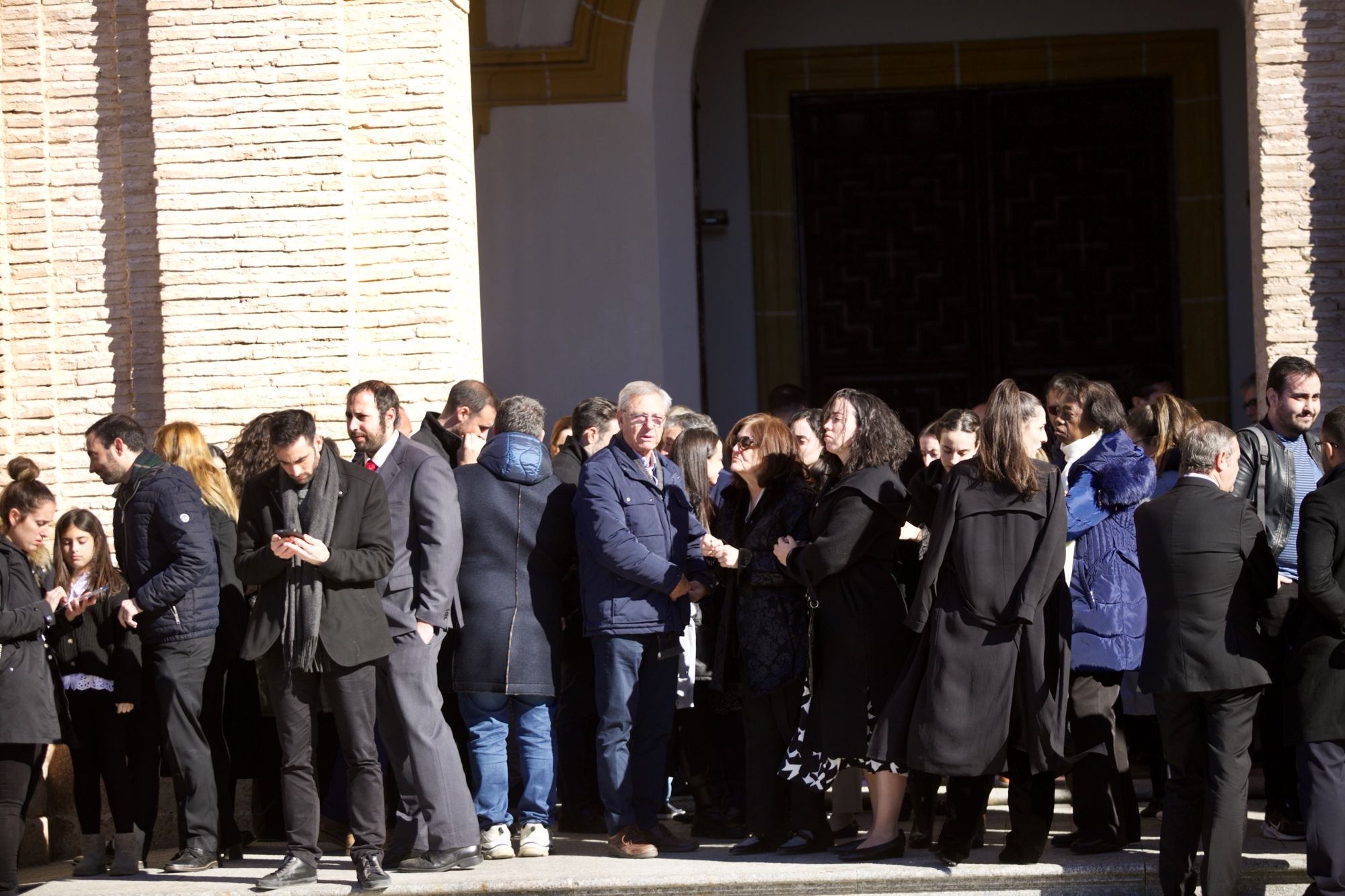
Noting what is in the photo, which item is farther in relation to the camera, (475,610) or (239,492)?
(239,492)

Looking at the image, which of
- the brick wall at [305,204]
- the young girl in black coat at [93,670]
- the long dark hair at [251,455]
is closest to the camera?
the young girl in black coat at [93,670]

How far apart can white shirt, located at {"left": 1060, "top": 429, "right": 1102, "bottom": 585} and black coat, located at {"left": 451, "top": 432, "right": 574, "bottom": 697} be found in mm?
1827

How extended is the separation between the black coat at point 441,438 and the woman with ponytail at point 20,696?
1.54 meters

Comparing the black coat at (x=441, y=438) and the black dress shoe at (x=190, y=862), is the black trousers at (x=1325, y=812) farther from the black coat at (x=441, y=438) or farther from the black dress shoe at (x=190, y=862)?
the black dress shoe at (x=190, y=862)

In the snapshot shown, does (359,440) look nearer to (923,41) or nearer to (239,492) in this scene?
(239,492)

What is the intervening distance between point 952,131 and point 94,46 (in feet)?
19.1

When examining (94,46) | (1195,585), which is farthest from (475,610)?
(94,46)

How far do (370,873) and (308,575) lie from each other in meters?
1.04

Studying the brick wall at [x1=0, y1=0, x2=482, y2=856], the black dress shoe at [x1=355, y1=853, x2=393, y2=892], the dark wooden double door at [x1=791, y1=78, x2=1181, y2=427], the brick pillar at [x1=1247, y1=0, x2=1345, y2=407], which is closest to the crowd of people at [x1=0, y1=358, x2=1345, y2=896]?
the black dress shoe at [x1=355, y1=853, x2=393, y2=892]

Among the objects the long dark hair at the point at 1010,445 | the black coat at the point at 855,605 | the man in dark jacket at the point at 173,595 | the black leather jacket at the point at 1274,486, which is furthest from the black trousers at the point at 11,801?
the black leather jacket at the point at 1274,486

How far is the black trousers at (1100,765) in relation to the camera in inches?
231

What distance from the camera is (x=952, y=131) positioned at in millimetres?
11672

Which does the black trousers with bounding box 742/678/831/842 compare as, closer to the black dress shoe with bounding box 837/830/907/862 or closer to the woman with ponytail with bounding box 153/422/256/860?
the black dress shoe with bounding box 837/830/907/862

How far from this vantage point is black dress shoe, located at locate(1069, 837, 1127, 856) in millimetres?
5949
